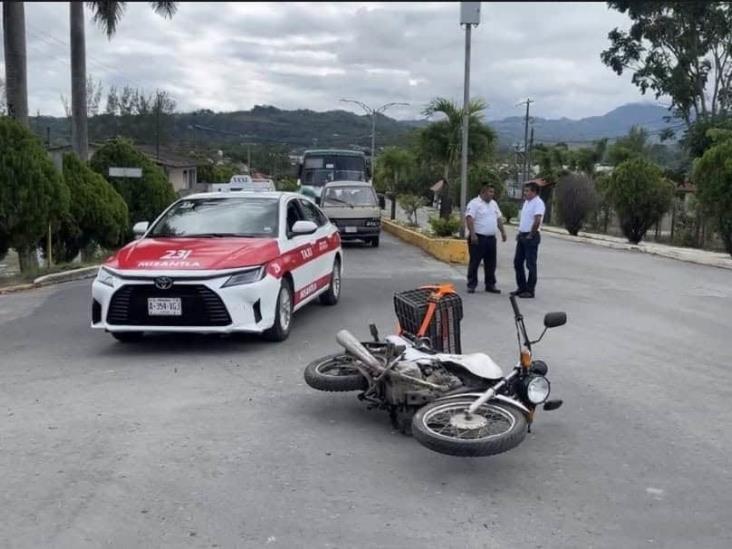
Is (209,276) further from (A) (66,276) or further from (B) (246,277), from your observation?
(A) (66,276)

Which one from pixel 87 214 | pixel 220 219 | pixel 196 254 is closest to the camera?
pixel 196 254

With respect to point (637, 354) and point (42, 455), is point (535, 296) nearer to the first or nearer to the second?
point (637, 354)

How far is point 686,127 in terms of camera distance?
39375 millimetres

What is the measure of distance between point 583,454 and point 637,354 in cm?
322

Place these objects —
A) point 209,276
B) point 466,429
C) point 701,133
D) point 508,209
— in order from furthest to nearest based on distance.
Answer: point 508,209 < point 701,133 < point 209,276 < point 466,429

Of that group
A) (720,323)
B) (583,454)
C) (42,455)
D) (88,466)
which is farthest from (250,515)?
(720,323)

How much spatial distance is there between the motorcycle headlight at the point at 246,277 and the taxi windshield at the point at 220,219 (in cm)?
88

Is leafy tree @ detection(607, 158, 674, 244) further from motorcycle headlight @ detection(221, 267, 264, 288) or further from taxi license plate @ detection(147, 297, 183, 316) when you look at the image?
taxi license plate @ detection(147, 297, 183, 316)

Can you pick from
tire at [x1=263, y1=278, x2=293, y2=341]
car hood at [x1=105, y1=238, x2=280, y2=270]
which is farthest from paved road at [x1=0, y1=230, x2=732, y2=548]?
car hood at [x1=105, y1=238, x2=280, y2=270]

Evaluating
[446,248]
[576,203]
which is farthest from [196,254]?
[576,203]

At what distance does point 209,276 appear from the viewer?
25.0 feet

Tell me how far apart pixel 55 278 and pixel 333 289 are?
536cm

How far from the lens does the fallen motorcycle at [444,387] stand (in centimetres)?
476

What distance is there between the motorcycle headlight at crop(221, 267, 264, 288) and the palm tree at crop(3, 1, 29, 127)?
11.6 metres
